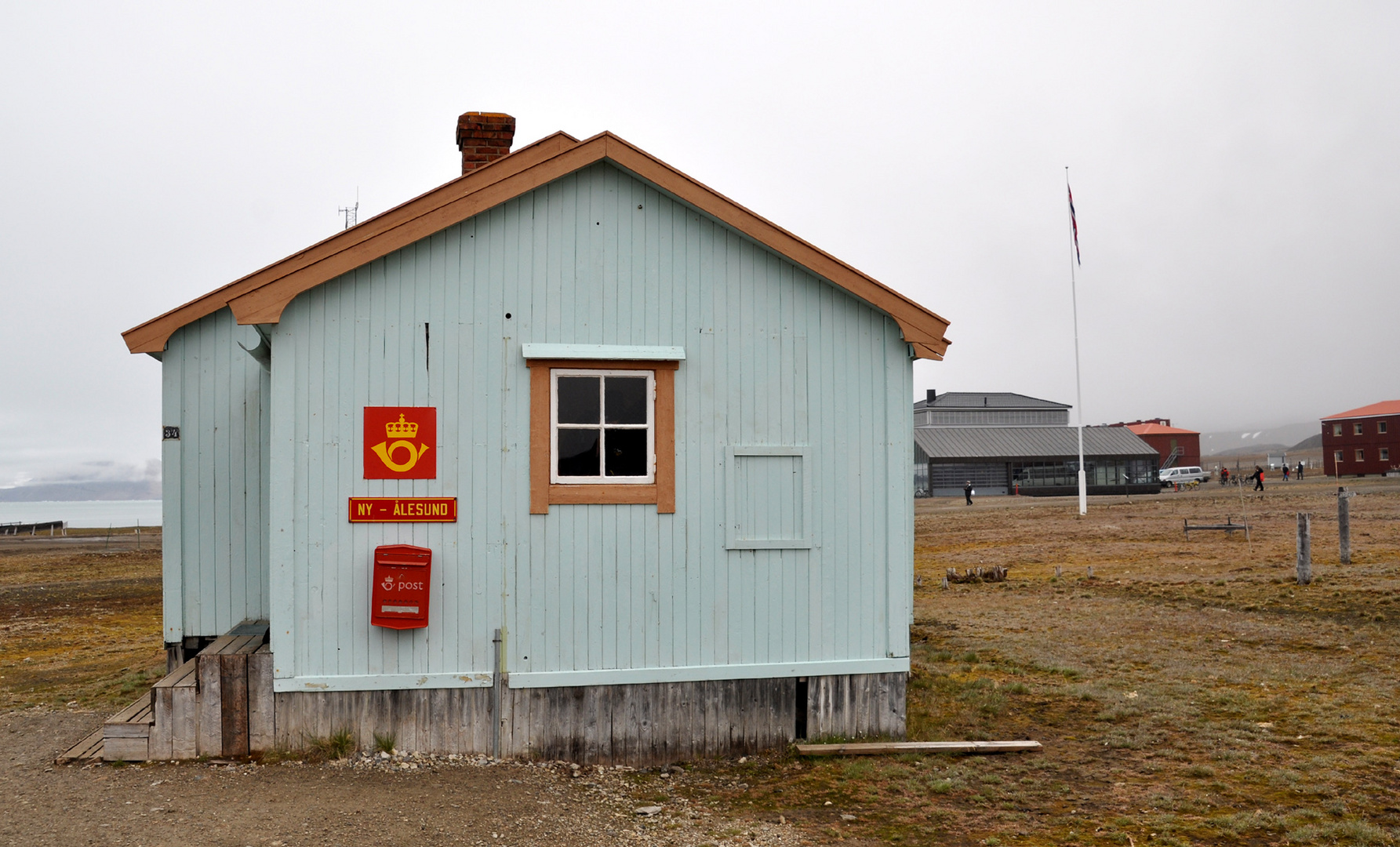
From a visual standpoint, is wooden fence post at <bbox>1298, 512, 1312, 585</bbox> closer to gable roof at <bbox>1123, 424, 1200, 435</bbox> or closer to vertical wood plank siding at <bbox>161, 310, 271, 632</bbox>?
vertical wood plank siding at <bbox>161, 310, 271, 632</bbox>

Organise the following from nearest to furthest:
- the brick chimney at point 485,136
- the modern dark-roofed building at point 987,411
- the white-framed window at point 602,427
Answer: the white-framed window at point 602,427, the brick chimney at point 485,136, the modern dark-roofed building at point 987,411

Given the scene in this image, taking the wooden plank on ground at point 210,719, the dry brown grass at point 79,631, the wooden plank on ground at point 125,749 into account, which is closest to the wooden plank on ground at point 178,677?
the wooden plank on ground at point 210,719

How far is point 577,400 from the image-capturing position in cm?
821

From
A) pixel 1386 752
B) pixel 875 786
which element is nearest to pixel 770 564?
pixel 875 786

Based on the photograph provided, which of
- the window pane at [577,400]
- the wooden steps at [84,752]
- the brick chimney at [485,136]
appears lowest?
the wooden steps at [84,752]

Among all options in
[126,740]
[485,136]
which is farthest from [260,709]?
[485,136]

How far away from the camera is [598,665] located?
8.14 m

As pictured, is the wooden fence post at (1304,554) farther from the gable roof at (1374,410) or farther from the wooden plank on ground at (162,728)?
the gable roof at (1374,410)

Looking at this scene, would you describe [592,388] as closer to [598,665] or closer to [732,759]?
[598,665]

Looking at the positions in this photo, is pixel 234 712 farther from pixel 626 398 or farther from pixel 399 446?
pixel 626 398

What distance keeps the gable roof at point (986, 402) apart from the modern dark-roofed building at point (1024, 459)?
28.5 inches

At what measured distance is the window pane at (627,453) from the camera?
8.26 meters

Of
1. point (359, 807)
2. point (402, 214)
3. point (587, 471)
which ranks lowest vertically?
point (359, 807)

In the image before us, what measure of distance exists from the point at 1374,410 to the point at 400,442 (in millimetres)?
88277
